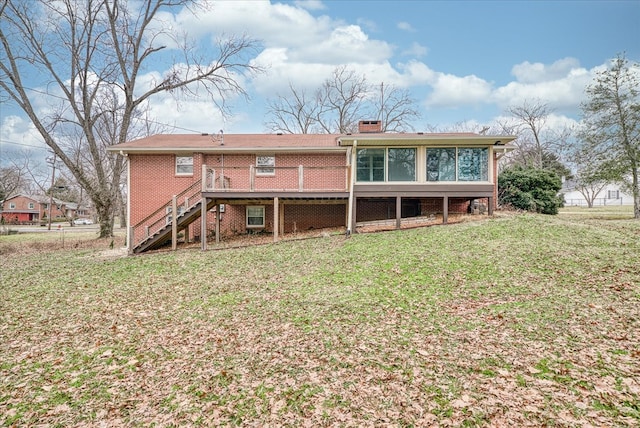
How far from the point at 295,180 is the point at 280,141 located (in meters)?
2.28

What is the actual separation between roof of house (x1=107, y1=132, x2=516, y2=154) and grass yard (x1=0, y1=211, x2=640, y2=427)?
17.3 feet

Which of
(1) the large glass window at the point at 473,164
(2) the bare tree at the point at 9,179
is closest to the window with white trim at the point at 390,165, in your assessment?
(1) the large glass window at the point at 473,164

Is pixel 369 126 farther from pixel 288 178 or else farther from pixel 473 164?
pixel 473 164

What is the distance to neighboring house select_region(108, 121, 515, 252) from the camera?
44.5 ft

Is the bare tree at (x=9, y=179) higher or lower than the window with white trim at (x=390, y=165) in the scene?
higher

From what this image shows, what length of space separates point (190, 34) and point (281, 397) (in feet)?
77.9

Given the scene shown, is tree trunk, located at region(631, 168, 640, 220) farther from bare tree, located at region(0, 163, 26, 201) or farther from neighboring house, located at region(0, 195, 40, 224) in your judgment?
neighboring house, located at region(0, 195, 40, 224)

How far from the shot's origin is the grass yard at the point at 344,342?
366 centimetres

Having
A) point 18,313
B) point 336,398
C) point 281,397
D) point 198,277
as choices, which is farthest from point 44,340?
point 336,398

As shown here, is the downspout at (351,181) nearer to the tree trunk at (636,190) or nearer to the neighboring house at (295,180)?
the neighboring house at (295,180)

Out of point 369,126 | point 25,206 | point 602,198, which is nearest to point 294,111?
point 369,126

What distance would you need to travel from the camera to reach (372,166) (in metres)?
14.1

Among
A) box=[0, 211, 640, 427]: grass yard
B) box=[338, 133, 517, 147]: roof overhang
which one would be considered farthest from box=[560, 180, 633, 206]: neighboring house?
box=[0, 211, 640, 427]: grass yard

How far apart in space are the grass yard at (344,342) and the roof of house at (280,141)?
527 centimetres
